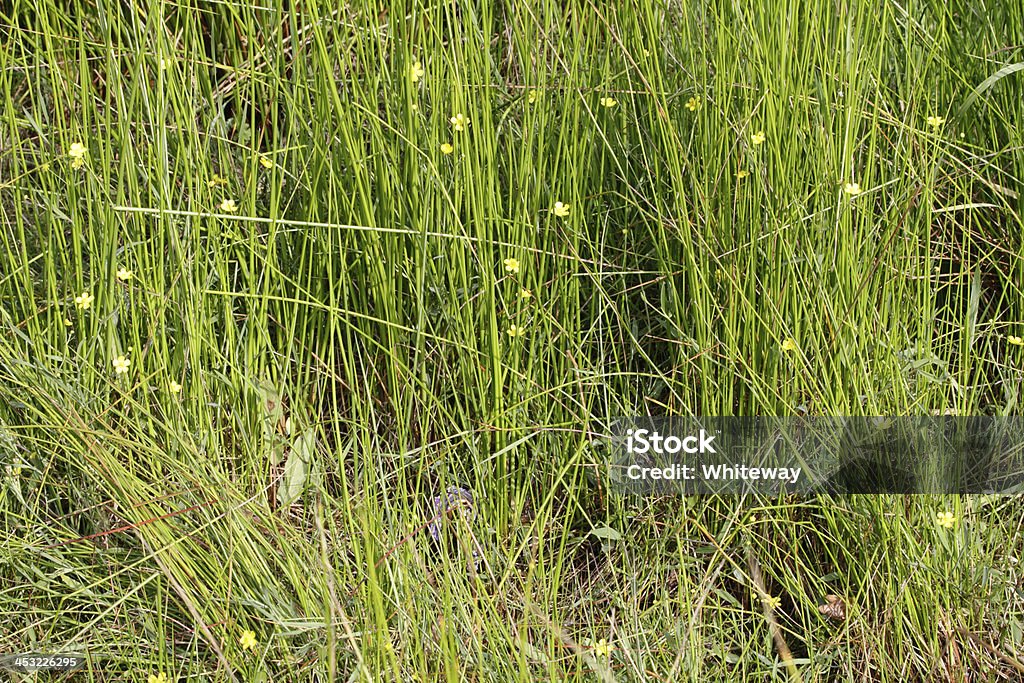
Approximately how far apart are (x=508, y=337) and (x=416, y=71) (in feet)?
1.40

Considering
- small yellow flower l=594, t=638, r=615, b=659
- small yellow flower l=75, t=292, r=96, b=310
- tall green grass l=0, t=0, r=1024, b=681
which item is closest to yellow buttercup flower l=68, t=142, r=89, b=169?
tall green grass l=0, t=0, r=1024, b=681

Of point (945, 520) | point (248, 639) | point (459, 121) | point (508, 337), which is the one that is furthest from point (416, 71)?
point (945, 520)

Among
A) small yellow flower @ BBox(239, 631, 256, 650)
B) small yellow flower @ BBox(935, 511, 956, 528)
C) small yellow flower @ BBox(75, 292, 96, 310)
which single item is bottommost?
small yellow flower @ BBox(239, 631, 256, 650)

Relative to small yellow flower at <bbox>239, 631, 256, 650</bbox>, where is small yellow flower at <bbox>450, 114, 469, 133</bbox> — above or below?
above

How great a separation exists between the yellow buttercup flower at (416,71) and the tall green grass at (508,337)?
1cm

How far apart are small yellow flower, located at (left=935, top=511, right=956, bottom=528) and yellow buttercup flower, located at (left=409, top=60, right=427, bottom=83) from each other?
3.27 feet

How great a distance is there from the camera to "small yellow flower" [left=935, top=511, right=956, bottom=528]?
1239 millimetres

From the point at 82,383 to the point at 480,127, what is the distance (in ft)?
2.39

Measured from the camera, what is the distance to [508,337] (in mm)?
1362

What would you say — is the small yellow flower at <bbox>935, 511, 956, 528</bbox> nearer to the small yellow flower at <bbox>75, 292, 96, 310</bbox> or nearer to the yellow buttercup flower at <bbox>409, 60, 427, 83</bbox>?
the yellow buttercup flower at <bbox>409, 60, 427, 83</bbox>

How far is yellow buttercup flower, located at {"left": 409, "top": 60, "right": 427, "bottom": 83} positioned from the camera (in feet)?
4.31

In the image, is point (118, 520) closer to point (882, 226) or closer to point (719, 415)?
point (719, 415)

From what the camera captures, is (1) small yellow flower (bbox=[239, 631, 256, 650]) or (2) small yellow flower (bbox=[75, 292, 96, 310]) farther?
(2) small yellow flower (bbox=[75, 292, 96, 310])

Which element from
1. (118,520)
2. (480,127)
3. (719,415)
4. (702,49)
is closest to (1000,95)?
(702,49)
